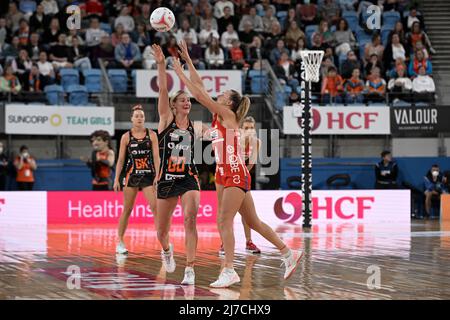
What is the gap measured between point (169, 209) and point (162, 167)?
0.56 meters

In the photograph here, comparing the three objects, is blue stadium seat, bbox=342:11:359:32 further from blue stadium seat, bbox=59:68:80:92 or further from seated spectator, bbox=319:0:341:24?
blue stadium seat, bbox=59:68:80:92

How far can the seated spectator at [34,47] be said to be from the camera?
2644 cm

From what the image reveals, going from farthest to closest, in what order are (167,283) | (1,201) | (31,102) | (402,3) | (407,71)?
(402,3) → (407,71) → (31,102) → (1,201) → (167,283)

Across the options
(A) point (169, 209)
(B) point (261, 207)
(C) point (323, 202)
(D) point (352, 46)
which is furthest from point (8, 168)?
(A) point (169, 209)

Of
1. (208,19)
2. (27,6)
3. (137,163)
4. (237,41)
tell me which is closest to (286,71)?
(237,41)

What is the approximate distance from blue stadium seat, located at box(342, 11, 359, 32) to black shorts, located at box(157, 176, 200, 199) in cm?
2019

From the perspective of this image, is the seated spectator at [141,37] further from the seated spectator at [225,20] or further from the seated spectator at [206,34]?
the seated spectator at [225,20]

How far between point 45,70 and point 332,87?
863 centimetres

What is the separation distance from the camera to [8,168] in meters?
24.2

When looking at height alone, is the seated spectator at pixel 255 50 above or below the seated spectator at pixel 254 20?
below

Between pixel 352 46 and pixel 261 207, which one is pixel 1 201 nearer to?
pixel 261 207

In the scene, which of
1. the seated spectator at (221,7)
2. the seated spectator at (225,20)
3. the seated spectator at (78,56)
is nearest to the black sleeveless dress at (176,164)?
the seated spectator at (78,56)

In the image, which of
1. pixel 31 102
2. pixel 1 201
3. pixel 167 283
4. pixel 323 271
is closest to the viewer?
pixel 167 283

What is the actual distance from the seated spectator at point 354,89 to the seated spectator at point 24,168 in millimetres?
9499
